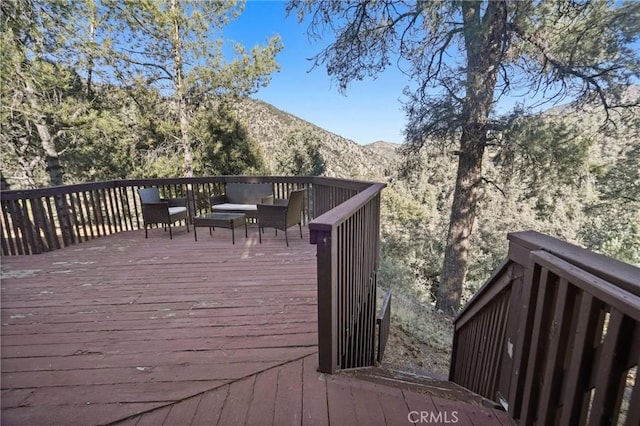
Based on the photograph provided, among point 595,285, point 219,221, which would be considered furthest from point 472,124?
point 595,285

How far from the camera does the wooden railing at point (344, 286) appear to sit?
1.58m

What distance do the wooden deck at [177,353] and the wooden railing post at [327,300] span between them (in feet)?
0.34

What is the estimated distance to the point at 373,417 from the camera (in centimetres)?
145

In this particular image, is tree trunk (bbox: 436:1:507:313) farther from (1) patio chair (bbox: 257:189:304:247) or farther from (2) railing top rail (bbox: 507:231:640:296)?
(2) railing top rail (bbox: 507:231:640:296)

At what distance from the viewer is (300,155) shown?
18.1 m

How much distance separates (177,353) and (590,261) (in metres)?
2.26

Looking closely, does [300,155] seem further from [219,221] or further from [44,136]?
[219,221]

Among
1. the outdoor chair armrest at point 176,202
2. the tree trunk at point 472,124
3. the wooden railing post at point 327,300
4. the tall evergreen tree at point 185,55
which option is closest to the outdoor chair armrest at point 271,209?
the outdoor chair armrest at point 176,202

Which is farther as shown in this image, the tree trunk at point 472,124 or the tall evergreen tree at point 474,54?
the tree trunk at point 472,124

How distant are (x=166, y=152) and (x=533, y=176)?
1198cm

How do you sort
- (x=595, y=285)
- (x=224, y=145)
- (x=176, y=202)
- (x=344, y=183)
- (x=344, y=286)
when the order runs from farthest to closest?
(x=224, y=145) → (x=176, y=202) → (x=344, y=183) → (x=344, y=286) → (x=595, y=285)

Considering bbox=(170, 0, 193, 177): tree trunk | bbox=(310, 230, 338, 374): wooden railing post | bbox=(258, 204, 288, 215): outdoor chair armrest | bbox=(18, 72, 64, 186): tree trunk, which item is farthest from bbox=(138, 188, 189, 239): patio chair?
bbox=(170, 0, 193, 177): tree trunk

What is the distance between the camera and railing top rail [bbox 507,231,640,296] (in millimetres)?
865

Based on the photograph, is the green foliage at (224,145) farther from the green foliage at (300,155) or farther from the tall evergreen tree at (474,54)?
the tall evergreen tree at (474,54)
